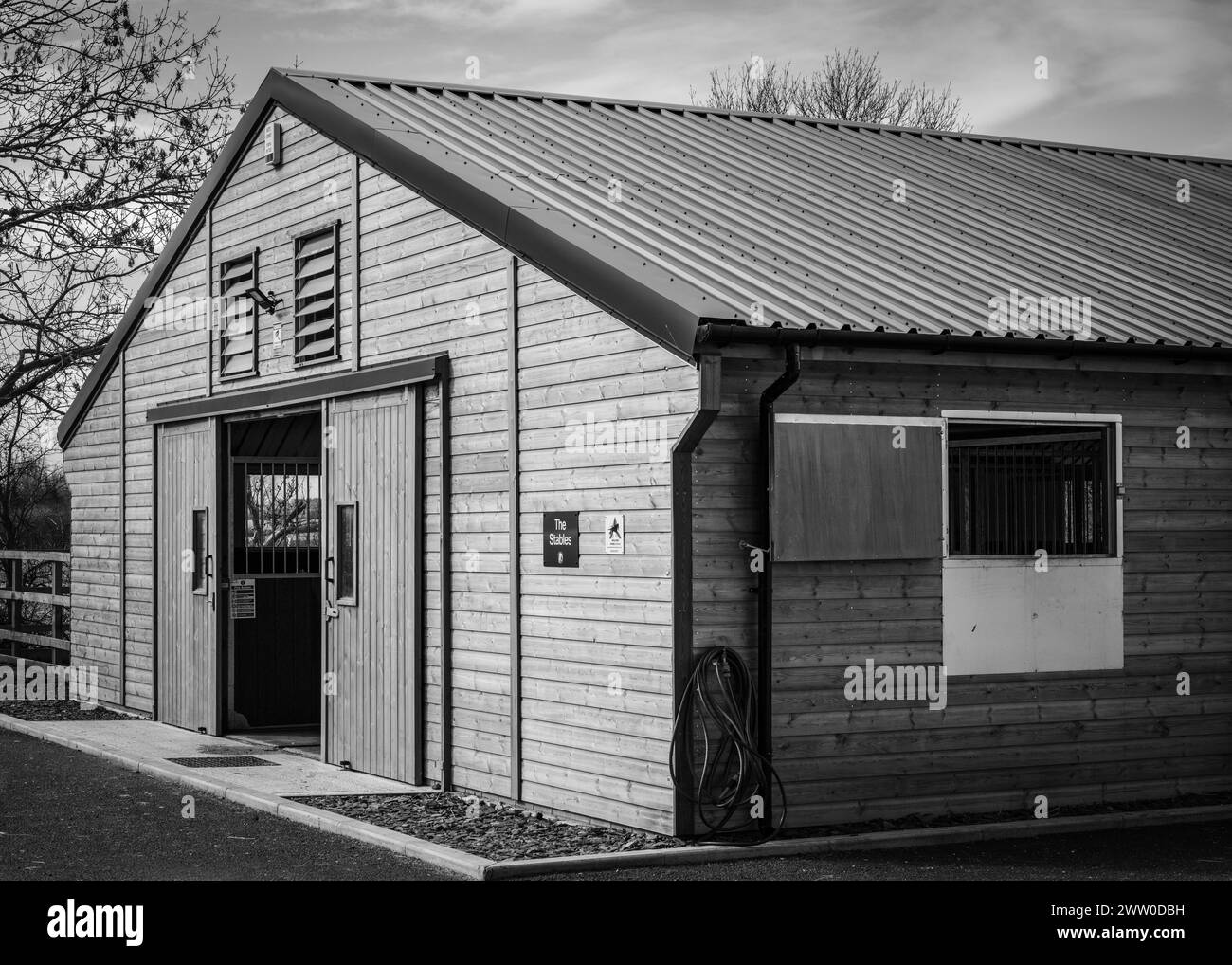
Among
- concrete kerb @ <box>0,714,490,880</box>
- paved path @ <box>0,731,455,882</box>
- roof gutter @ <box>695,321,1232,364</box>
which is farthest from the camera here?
roof gutter @ <box>695,321,1232,364</box>

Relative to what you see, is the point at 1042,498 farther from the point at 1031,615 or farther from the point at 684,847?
the point at 684,847

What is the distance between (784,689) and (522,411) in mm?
2680

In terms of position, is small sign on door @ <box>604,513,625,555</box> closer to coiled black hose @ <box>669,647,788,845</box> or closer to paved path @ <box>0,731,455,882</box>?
coiled black hose @ <box>669,647,788,845</box>

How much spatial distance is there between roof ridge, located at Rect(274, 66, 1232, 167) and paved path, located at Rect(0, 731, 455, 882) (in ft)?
20.4

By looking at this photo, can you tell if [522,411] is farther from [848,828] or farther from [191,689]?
[191,689]

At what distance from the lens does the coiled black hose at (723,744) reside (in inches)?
374

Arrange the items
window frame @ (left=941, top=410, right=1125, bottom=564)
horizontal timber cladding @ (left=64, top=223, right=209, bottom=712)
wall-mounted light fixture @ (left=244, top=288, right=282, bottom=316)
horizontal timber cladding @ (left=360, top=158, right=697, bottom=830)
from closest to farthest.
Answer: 1. horizontal timber cladding @ (left=360, top=158, right=697, bottom=830)
2. window frame @ (left=941, top=410, right=1125, bottom=564)
3. wall-mounted light fixture @ (left=244, top=288, right=282, bottom=316)
4. horizontal timber cladding @ (left=64, top=223, right=209, bottom=712)

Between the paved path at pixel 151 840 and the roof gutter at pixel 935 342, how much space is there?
3445mm

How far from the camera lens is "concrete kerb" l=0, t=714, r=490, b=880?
30.0ft

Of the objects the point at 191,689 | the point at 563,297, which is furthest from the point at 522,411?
the point at 191,689

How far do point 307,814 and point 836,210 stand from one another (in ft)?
19.7

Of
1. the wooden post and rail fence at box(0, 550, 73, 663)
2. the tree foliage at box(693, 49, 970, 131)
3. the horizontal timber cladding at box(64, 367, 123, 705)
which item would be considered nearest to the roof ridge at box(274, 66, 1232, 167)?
the horizontal timber cladding at box(64, 367, 123, 705)

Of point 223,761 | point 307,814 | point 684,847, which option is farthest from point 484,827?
point 223,761
